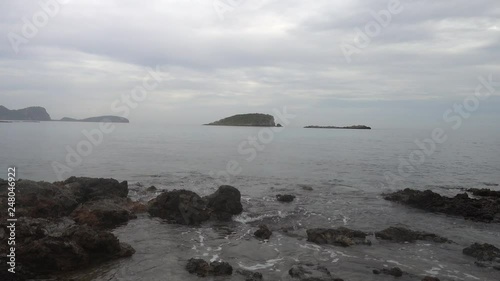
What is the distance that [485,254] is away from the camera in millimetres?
15219

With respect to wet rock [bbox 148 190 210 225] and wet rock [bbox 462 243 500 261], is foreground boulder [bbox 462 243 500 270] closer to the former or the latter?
wet rock [bbox 462 243 500 261]

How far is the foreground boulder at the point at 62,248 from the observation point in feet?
41.9

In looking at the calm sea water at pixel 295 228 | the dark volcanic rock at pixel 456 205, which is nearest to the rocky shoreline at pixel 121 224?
the dark volcanic rock at pixel 456 205

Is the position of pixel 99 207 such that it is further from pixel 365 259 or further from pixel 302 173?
pixel 302 173

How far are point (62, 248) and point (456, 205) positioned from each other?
24.9 metres

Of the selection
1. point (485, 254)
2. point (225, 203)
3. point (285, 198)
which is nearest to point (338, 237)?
point (485, 254)

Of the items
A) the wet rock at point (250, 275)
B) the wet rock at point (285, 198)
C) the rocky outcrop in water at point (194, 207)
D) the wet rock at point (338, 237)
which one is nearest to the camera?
the wet rock at point (250, 275)

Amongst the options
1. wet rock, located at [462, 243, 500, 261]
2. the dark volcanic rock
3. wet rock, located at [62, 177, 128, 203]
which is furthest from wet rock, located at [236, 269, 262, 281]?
the dark volcanic rock

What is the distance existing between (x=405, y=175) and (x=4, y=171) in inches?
1926

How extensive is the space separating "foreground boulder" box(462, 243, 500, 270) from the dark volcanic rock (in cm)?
767

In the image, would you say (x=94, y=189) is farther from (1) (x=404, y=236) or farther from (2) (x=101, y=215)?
(1) (x=404, y=236)

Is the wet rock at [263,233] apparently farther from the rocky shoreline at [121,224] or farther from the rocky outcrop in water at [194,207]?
the rocky outcrop in water at [194,207]

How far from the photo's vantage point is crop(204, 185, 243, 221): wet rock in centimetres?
2214

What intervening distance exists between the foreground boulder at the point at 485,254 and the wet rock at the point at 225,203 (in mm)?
13015
